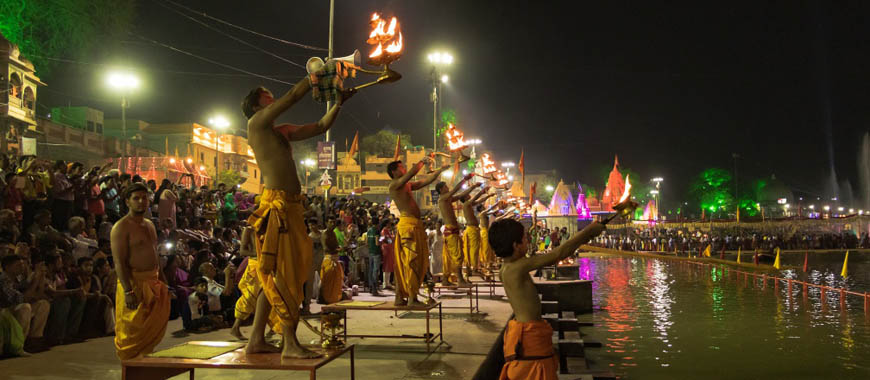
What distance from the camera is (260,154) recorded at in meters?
4.92

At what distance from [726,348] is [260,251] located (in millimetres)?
9641

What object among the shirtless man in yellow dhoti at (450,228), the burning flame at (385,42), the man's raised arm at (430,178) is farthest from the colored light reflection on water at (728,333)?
the burning flame at (385,42)

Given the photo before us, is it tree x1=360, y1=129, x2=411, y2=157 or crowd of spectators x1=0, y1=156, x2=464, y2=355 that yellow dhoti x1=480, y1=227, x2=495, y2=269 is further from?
tree x1=360, y1=129, x2=411, y2=157

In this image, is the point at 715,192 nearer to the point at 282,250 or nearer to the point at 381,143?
the point at 381,143

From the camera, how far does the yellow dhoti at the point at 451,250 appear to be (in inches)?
437

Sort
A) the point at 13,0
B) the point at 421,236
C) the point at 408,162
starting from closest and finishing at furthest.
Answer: the point at 421,236
the point at 13,0
the point at 408,162

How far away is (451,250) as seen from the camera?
1138 cm

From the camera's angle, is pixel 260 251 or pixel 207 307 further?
pixel 207 307

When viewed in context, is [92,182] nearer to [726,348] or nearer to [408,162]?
[726,348]

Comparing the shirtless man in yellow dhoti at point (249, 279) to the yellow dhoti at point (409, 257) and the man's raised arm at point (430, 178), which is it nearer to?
the yellow dhoti at point (409, 257)

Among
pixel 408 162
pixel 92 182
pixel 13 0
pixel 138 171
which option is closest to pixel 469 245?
pixel 92 182

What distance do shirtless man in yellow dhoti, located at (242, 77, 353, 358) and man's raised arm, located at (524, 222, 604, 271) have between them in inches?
71.0

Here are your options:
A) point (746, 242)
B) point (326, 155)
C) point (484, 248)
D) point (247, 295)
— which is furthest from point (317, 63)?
point (746, 242)

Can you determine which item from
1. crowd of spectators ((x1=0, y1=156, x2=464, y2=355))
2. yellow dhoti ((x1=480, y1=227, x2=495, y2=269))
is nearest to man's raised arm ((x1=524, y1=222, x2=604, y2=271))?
crowd of spectators ((x1=0, y1=156, x2=464, y2=355))
